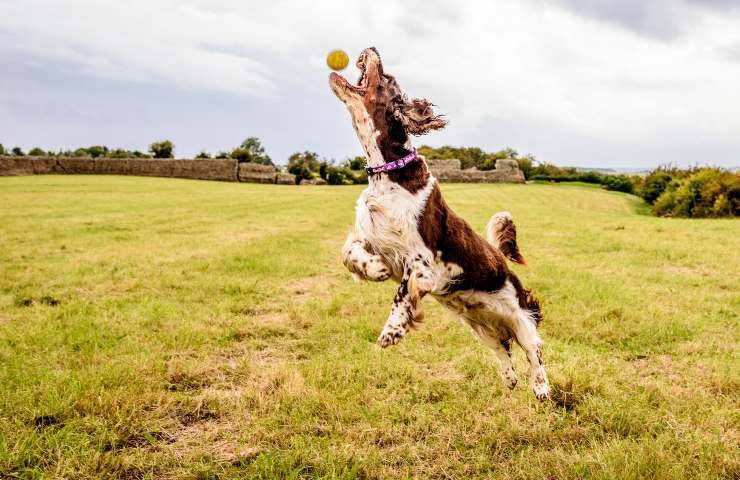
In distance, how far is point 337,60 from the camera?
2.58 meters

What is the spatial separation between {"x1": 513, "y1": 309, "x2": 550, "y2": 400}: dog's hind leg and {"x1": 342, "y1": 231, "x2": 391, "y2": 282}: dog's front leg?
1.00 metres

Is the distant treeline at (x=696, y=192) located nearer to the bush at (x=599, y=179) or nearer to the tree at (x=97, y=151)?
the bush at (x=599, y=179)

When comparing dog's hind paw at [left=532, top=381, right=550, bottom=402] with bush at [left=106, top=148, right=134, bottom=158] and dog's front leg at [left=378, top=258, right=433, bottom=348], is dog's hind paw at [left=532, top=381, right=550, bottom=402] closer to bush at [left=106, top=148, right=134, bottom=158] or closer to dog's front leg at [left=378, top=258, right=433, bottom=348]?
dog's front leg at [left=378, top=258, right=433, bottom=348]

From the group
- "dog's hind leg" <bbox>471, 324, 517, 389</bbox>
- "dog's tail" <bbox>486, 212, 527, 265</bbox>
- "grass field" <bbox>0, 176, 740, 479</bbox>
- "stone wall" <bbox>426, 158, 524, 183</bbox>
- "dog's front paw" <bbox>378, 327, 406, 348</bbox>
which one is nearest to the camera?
"dog's front paw" <bbox>378, 327, 406, 348</bbox>

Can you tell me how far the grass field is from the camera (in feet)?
9.47

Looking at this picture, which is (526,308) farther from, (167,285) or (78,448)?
(167,285)

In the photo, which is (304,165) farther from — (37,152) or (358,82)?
(358,82)

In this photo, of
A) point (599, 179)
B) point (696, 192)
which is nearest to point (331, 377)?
point (696, 192)

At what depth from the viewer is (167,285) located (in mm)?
6777

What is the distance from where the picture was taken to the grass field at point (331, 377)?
2887 mm

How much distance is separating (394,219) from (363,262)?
270mm

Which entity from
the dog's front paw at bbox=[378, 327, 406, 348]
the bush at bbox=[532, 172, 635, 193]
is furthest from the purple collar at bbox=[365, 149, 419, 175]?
the bush at bbox=[532, 172, 635, 193]

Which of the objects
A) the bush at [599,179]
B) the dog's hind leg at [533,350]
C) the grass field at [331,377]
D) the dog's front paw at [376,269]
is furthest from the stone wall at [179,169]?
the dog's front paw at [376,269]

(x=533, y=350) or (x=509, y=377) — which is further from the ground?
(x=533, y=350)
